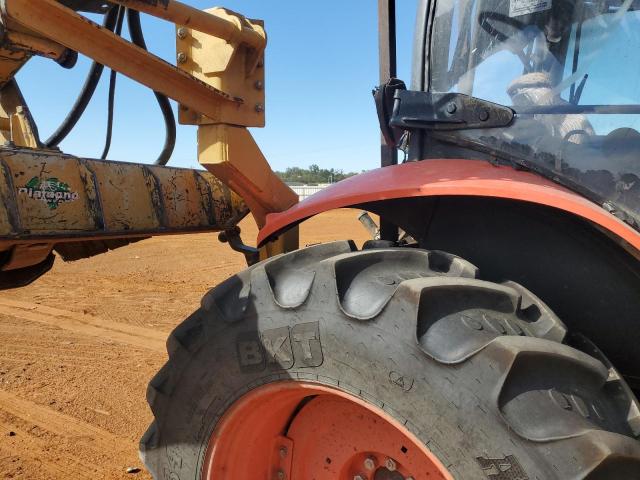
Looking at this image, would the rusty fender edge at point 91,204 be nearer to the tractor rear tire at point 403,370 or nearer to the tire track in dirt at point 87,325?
the tractor rear tire at point 403,370

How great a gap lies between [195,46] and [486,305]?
1.68 meters

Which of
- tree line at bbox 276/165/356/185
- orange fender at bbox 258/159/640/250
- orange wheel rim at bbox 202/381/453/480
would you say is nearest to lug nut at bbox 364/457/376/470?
orange wheel rim at bbox 202/381/453/480

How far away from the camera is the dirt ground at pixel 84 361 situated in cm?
320

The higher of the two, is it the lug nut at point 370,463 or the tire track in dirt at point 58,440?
the lug nut at point 370,463

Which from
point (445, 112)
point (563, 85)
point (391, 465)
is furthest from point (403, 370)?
point (563, 85)

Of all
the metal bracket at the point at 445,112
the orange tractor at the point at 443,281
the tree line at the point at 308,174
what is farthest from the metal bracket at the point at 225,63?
the tree line at the point at 308,174

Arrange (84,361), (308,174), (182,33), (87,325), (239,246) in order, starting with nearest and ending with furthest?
(182,33)
(239,246)
(84,361)
(87,325)
(308,174)

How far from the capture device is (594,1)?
1657 mm

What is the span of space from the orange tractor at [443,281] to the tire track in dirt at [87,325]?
3.22m

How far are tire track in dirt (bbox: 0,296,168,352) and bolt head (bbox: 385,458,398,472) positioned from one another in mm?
3831

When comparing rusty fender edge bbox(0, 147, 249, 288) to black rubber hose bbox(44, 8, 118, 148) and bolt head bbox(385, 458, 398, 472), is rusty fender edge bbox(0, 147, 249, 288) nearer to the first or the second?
black rubber hose bbox(44, 8, 118, 148)

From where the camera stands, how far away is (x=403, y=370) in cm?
133

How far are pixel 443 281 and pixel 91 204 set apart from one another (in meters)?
1.51

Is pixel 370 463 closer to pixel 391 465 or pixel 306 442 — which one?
pixel 391 465
